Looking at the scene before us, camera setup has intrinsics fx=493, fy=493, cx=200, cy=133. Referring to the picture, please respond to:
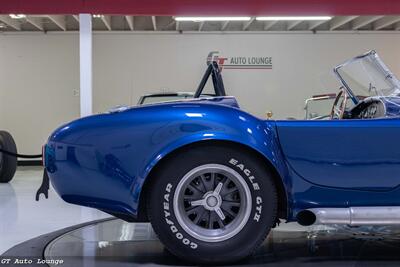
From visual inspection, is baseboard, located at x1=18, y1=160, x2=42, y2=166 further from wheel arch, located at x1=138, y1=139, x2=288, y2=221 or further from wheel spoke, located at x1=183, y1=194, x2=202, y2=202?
wheel spoke, located at x1=183, y1=194, x2=202, y2=202

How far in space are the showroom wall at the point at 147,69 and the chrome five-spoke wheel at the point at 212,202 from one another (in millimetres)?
8359

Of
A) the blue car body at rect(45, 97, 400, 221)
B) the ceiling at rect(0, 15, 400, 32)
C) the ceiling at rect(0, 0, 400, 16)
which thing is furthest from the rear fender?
the ceiling at rect(0, 15, 400, 32)

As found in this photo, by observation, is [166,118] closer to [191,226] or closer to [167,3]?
[191,226]

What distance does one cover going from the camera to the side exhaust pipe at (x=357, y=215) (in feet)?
8.29

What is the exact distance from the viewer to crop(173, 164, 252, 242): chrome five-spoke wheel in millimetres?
2568

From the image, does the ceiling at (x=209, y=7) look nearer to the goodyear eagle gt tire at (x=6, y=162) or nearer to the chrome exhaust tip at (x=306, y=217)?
the goodyear eagle gt tire at (x=6, y=162)

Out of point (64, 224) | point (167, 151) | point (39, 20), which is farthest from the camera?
point (39, 20)

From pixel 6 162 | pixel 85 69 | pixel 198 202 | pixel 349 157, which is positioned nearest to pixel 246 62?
pixel 85 69

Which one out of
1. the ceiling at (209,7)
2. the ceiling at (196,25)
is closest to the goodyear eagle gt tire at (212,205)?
the ceiling at (209,7)

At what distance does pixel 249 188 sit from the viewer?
2574 millimetres

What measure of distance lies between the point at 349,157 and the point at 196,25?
8.72m

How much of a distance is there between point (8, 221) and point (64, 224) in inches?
21.9

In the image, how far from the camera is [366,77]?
11.7ft

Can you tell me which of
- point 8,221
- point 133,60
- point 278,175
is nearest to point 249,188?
point 278,175
